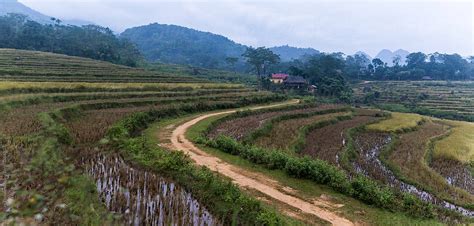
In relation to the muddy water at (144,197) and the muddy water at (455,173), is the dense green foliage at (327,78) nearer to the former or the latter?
the muddy water at (455,173)

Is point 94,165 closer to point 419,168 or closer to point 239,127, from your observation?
point 239,127

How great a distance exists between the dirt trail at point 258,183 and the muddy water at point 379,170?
5.48m

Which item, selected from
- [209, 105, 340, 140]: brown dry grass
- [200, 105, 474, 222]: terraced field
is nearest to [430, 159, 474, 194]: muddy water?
[200, 105, 474, 222]: terraced field

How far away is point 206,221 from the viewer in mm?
9898

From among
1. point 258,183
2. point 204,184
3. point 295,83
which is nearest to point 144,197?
point 204,184

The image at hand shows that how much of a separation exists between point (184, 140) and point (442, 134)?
78.7 feet

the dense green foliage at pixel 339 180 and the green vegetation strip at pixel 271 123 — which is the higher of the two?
the dense green foliage at pixel 339 180

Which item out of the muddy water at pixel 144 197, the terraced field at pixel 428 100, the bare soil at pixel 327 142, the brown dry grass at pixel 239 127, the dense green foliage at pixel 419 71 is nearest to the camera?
the muddy water at pixel 144 197

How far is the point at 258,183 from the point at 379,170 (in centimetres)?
820

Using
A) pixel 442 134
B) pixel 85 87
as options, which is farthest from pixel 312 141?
pixel 85 87

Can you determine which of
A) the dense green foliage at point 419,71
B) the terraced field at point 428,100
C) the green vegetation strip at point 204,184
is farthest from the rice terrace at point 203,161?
the dense green foliage at point 419,71

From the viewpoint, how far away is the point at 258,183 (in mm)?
13102

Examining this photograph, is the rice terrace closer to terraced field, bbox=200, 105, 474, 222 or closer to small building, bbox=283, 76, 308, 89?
terraced field, bbox=200, 105, 474, 222

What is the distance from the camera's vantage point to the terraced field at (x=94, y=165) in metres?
4.15
